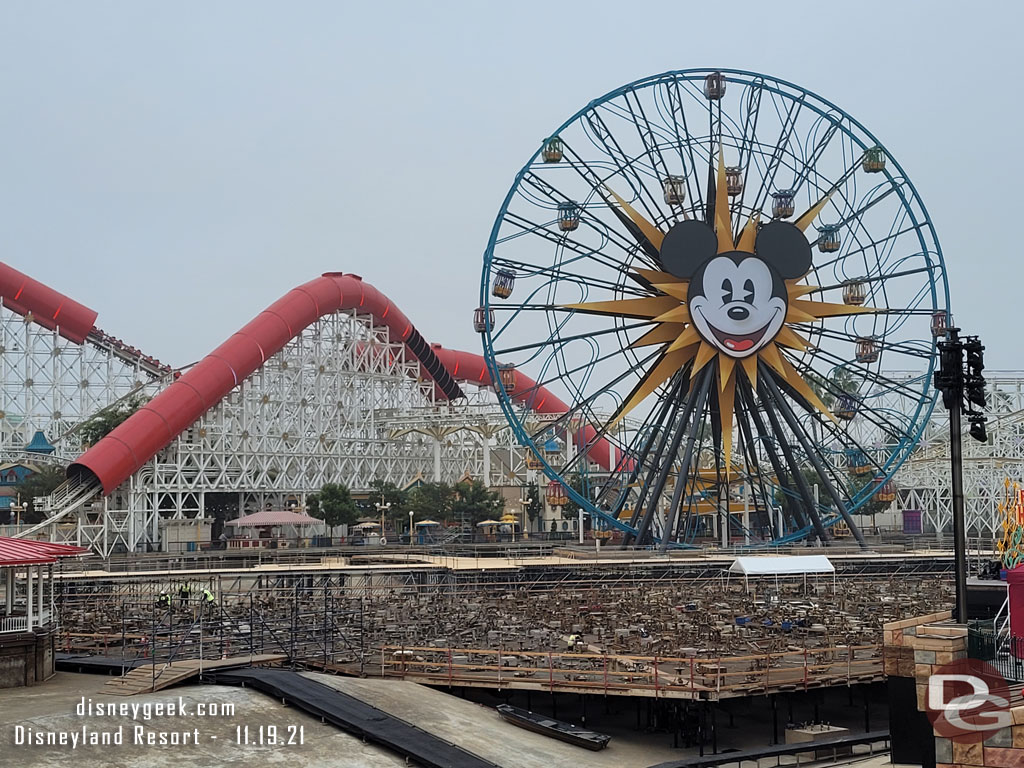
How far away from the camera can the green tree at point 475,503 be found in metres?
69.3

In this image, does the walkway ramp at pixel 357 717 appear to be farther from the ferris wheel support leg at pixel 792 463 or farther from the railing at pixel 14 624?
the ferris wheel support leg at pixel 792 463

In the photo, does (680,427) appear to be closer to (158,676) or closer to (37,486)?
(158,676)

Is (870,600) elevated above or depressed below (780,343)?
below

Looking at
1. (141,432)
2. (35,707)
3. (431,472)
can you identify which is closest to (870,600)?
(35,707)

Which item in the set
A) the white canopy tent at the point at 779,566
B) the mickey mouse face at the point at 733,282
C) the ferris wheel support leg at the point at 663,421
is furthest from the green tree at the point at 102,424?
the white canopy tent at the point at 779,566

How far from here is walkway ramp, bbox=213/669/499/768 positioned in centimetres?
1819

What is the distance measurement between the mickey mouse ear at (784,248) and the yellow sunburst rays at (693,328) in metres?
0.39

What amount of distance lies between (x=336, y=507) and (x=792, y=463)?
77.8 feet

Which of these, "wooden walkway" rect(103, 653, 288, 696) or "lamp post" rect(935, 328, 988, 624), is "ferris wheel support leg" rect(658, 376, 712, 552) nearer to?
"wooden walkway" rect(103, 653, 288, 696)

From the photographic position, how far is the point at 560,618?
31.1m

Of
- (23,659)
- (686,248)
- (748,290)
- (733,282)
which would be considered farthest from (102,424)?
(23,659)

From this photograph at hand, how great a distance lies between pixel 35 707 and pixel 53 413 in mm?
46926

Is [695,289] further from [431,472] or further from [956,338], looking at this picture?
[431,472]

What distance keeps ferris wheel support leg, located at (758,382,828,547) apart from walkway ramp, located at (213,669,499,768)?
90.6ft
